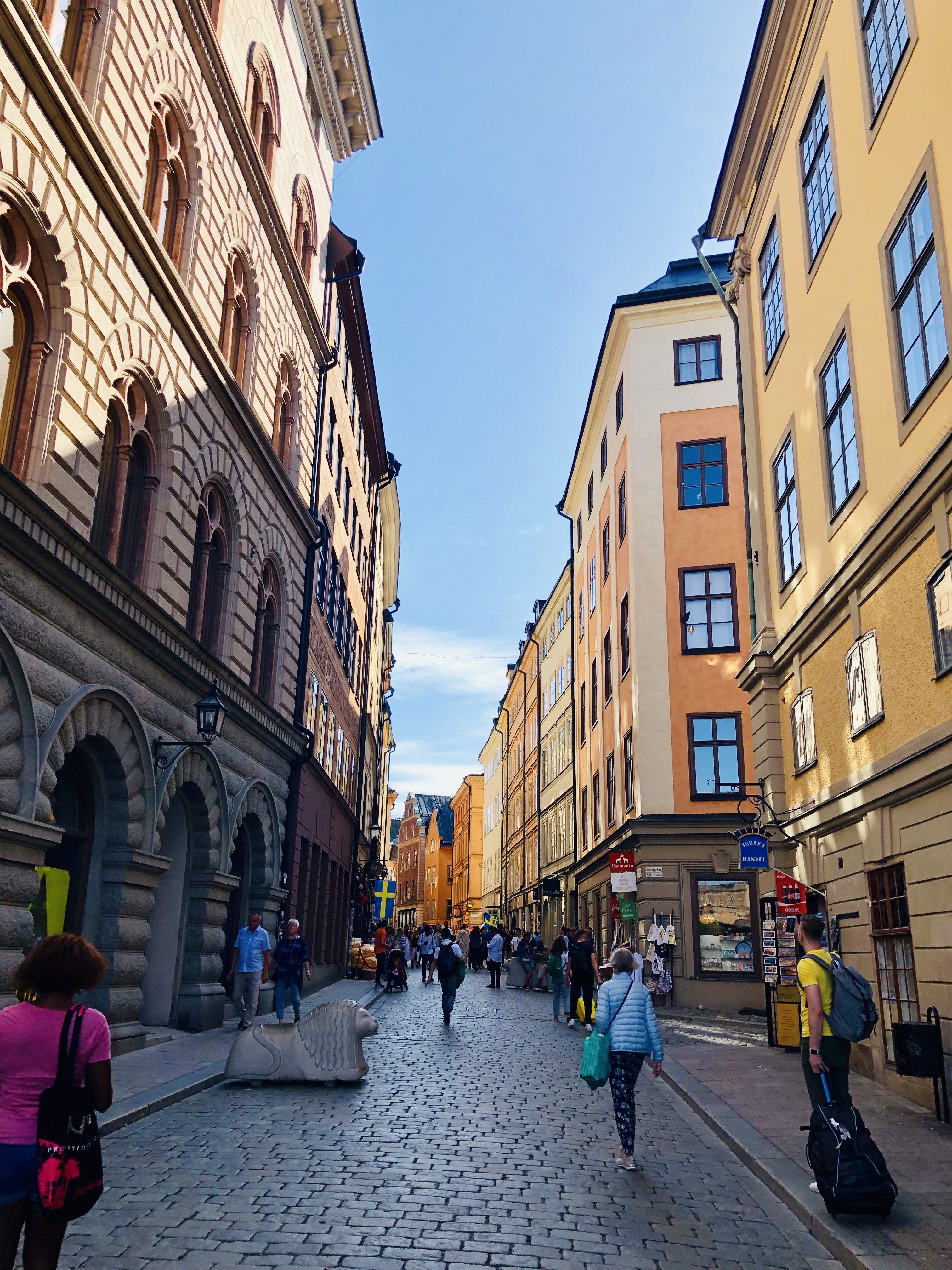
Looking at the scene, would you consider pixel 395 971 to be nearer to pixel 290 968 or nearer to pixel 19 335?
pixel 290 968

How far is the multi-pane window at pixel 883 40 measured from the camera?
12562mm

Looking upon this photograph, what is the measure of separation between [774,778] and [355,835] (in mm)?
24519

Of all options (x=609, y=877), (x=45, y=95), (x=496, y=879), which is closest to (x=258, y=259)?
(x=45, y=95)

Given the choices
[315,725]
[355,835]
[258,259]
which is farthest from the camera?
[355,835]

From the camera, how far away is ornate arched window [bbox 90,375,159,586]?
13.6 meters

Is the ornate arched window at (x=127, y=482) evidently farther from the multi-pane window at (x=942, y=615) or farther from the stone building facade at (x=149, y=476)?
the multi-pane window at (x=942, y=615)

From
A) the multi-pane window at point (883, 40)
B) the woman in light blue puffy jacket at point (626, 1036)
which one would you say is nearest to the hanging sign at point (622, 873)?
the woman in light blue puffy jacket at point (626, 1036)

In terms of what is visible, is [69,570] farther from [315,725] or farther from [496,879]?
[496,879]

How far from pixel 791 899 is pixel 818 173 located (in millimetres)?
10564

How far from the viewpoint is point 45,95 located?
10789 mm

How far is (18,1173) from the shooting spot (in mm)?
4090

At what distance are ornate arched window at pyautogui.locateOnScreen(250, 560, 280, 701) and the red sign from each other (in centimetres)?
954

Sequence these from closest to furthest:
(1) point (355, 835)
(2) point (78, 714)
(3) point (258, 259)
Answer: (2) point (78, 714), (3) point (258, 259), (1) point (355, 835)

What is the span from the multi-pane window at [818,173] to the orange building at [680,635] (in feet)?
40.2
